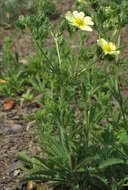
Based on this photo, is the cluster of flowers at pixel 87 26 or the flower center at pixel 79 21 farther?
the flower center at pixel 79 21

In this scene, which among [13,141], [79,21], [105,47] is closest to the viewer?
[105,47]

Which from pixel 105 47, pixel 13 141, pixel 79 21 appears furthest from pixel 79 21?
pixel 13 141

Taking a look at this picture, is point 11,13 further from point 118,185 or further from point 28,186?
point 118,185

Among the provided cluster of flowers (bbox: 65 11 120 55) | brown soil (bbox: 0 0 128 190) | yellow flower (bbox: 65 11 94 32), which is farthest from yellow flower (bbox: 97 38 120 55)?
brown soil (bbox: 0 0 128 190)

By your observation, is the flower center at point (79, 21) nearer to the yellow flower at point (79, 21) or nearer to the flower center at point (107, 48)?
the yellow flower at point (79, 21)

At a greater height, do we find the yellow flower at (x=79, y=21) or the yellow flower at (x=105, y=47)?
the yellow flower at (x=79, y=21)

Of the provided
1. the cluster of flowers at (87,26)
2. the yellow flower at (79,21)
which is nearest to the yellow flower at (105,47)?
the cluster of flowers at (87,26)

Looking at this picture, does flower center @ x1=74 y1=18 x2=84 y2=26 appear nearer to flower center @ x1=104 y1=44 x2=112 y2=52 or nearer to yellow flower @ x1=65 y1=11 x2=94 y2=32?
yellow flower @ x1=65 y1=11 x2=94 y2=32

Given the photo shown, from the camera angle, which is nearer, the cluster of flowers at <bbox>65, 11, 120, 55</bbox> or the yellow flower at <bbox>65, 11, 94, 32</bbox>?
the cluster of flowers at <bbox>65, 11, 120, 55</bbox>

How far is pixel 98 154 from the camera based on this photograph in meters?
1.78

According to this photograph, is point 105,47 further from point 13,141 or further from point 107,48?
point 13,141

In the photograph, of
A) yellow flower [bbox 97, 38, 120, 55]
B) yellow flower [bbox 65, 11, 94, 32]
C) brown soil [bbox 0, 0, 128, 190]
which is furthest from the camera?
brown soil [bbox 0, 0, 128, 190]

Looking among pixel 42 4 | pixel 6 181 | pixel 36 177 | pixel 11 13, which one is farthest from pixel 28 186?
pixel 11 13

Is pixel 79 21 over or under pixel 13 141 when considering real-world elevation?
over
